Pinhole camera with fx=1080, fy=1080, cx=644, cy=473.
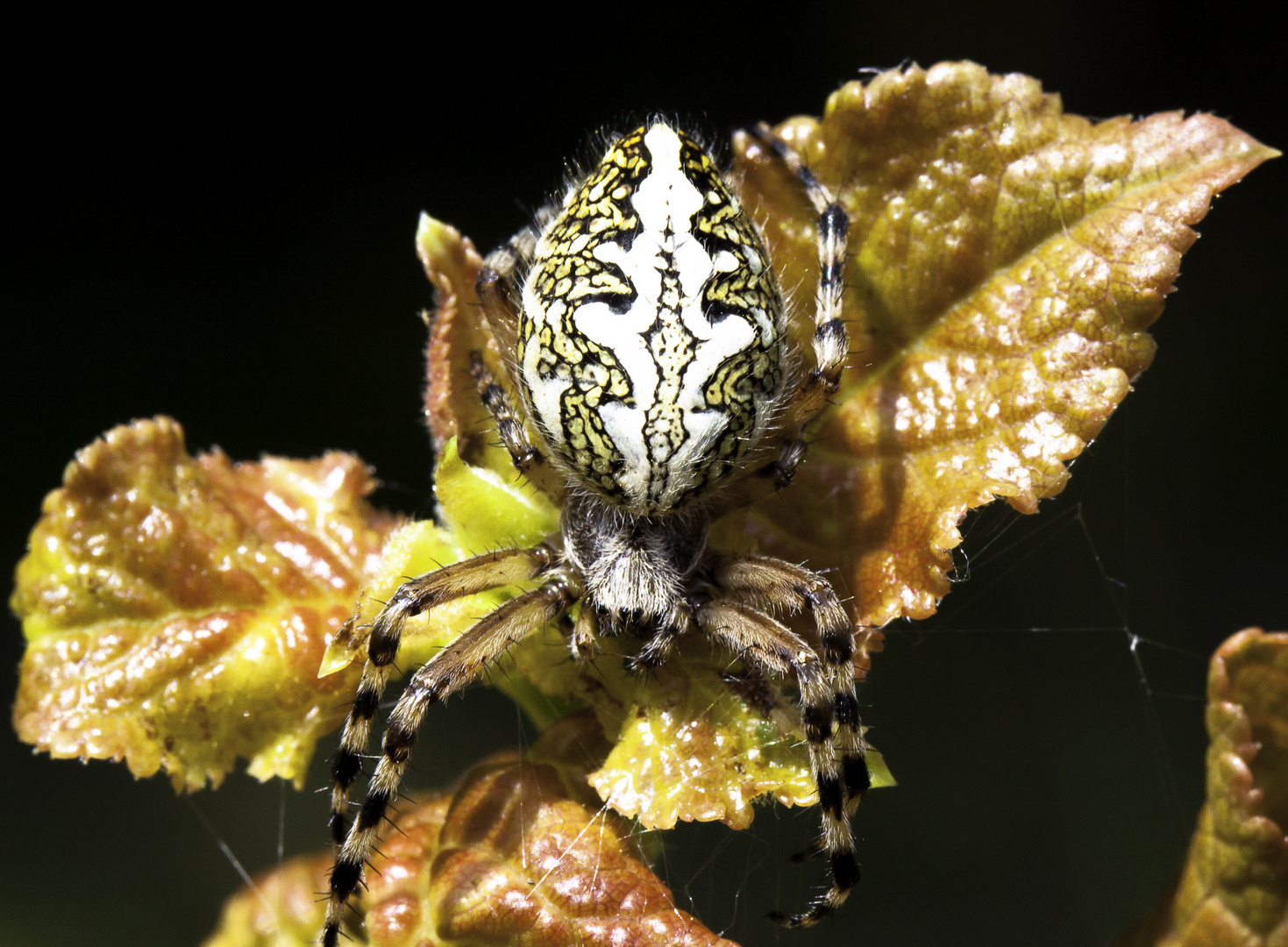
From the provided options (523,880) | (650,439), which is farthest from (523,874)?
(650,439)

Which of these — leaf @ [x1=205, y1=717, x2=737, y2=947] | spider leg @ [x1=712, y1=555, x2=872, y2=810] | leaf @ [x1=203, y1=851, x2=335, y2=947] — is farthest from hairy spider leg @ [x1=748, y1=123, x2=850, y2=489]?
leaf @ [x1=203, y1=851, x2=335, y2=947]

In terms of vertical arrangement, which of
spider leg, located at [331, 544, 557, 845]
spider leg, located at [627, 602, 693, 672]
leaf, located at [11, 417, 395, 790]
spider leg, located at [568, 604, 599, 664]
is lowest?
spider leg, located at [627, 602, 693, 672]

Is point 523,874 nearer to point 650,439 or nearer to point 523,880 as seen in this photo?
point 523,880

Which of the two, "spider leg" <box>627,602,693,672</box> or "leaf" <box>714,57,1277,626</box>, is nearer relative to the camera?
"leaf" <box>714,57,1277,626</box>

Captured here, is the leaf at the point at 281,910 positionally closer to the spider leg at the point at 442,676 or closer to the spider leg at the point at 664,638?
the spider leg at the point at 442,676

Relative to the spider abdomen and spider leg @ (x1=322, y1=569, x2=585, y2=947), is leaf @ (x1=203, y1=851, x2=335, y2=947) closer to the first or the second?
spider leg @ (x1=322, y1=569, x2=585, y2=947)

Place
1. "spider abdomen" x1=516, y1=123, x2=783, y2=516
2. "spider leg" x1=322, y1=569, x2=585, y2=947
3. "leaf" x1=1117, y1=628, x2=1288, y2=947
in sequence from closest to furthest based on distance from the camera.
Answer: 1. "leaf" x1=1117, y1=628, x2=1288, y2=947
2. "spider abdomen" x1=516, y1=123, x2=783, y2=516
3. "spider leg" x1=322, y1=569, x2=585, y2=947

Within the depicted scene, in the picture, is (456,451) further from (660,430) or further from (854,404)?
(854,404)
